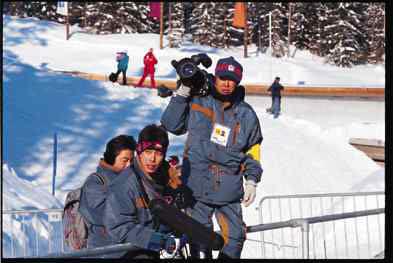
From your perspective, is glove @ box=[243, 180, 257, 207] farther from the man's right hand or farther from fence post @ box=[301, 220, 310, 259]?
fence post @ box=[301, 220, 310, 259]

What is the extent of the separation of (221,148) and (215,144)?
0.04m

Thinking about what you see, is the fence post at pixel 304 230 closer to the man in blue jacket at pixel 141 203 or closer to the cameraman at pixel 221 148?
the cameraman at pixel 221 148

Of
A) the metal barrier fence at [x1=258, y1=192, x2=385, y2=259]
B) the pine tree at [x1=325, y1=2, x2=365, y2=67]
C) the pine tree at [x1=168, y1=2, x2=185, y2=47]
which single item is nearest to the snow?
the metal barrier fence at [x1=258, y1=192, x2=385, y2=259]

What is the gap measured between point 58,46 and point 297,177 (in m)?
29.6

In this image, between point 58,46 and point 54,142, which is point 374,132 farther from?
point 58,46

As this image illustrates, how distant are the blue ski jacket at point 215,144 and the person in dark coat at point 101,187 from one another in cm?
32

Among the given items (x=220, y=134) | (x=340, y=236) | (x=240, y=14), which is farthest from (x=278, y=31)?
(x=220, y=134)

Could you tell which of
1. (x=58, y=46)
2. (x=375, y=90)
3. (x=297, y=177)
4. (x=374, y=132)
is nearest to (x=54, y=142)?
(x=297, y=177)

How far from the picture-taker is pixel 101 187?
164 inches

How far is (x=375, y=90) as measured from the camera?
2392 cm

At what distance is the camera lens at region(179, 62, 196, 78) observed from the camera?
13.7 ft

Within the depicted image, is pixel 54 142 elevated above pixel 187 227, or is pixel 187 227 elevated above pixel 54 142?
pixel 187 227

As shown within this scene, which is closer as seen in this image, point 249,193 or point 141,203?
point 141,203

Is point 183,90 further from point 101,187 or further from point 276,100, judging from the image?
point 276,100
